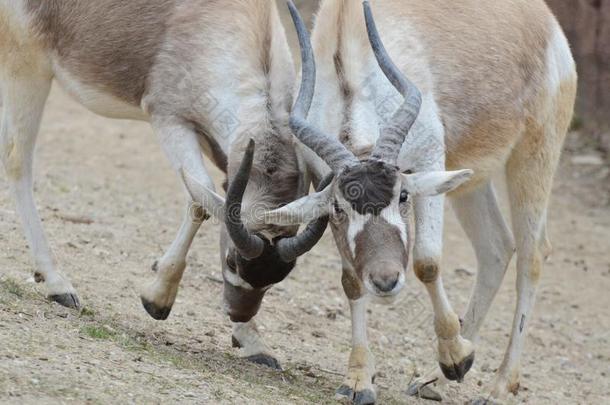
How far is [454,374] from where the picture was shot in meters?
7.89

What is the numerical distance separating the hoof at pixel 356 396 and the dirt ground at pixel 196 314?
151 millimetres

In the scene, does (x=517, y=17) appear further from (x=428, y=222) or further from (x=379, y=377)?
(x=379, y=377)

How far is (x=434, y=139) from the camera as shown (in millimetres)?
7684

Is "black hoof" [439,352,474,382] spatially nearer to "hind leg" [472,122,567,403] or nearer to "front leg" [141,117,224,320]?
"hind leg" [472,122,567,403]

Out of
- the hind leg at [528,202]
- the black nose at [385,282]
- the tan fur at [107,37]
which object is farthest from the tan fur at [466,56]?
the black nose at [385,282]

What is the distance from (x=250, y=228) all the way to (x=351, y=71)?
44.6 inches

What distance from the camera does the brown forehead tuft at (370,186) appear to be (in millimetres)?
6688

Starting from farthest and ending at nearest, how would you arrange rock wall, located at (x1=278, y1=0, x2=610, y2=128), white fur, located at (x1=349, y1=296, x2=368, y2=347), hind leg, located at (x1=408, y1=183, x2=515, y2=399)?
rock wall, located at (x1=278, y1=0, x2=610, y2=128), hind leg, located at (x1=408, y1=183, x2=515, y2=399), white fur, located at (x1=349, y1=296, x2=368, y2=347)

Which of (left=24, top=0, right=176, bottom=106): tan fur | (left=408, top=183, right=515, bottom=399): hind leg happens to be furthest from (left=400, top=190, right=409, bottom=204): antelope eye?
(left=408, top=183, right=515, bottom=399): hind leg

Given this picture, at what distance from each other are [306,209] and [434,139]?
1166 millimetres

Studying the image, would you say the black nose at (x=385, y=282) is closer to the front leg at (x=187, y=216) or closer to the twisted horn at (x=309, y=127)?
the twisted horn at (x=309, y=127)

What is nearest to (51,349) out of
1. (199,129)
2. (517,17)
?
(199,129)

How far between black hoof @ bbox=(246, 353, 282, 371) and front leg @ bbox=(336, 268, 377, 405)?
61cm

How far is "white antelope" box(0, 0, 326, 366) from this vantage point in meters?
7.51
